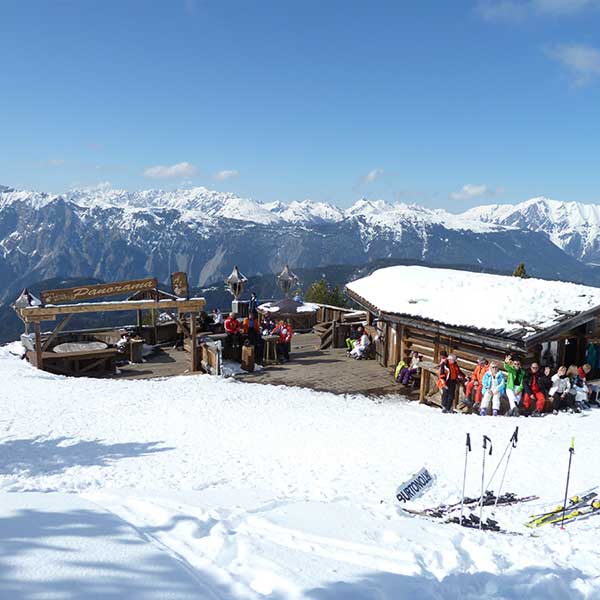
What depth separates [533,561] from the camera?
5.24 m

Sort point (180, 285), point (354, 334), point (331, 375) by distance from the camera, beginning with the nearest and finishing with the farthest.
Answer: point (331, 375), point (180, 285), point (354, 334)

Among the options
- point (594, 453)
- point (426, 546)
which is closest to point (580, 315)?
point (594, 453)

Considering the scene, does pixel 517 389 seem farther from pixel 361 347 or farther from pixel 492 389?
pixel 361 347

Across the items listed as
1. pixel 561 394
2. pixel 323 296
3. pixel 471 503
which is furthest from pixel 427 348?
pixel 323 296

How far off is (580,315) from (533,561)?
34.7 ft

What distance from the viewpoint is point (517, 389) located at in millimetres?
12719

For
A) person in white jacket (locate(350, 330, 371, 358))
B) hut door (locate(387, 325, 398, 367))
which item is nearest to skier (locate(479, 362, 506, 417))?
hut door (locate(387, 325, 398, 367))

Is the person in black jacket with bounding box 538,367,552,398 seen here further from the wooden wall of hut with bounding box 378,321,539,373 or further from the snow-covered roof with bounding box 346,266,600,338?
the snow-covered roof with bounding box 346,266,600,338

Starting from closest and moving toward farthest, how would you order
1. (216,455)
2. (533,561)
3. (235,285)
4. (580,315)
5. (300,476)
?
(533,561) → (300,476) → (216,455) → (580,315) → (235,285)

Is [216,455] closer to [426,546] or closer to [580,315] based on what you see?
[426,546]

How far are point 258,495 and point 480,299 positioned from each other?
1115 centimetres

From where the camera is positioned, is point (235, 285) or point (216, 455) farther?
point (235, 285)

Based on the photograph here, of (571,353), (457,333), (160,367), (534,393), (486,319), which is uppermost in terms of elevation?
(486,319)

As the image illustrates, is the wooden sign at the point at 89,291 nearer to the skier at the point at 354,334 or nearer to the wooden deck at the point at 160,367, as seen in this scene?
the wooden deck at the point at 160,367
